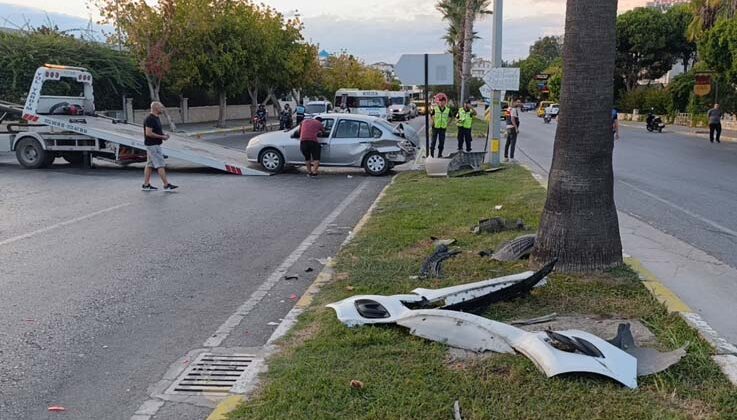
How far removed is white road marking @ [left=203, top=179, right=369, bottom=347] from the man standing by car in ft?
18.4

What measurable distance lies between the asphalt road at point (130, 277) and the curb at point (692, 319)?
323cm

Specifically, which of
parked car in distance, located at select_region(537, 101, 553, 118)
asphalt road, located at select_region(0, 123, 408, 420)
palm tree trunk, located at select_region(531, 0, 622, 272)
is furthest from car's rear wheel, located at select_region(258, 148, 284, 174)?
parked car in distance, located at select_region(537, 101, 553, 118)

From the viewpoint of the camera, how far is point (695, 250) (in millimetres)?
8180

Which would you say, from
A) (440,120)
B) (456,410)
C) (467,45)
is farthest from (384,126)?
(467,45)

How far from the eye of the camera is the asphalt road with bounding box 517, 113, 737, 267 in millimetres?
9469

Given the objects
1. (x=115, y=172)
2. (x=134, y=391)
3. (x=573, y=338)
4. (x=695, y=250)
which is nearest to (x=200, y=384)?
(x=134, y=391)

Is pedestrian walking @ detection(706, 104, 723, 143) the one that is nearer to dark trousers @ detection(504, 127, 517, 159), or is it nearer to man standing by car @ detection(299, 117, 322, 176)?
dark trousers @ detection(504, 127, 517, 159)

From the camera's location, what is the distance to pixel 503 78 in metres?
17.4

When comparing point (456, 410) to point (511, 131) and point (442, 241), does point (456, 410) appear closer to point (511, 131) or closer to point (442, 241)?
point (442, 241)

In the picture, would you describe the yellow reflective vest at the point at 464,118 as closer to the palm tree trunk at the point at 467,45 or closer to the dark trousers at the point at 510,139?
the dark trousers at the point at 510,139

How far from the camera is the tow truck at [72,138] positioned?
17.4 metres

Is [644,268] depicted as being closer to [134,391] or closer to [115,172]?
[134,391]

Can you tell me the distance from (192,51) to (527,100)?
377 feet

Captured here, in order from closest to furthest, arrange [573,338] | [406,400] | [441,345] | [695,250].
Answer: [406,400] → [573,338] → [441,345] → [695,250]
